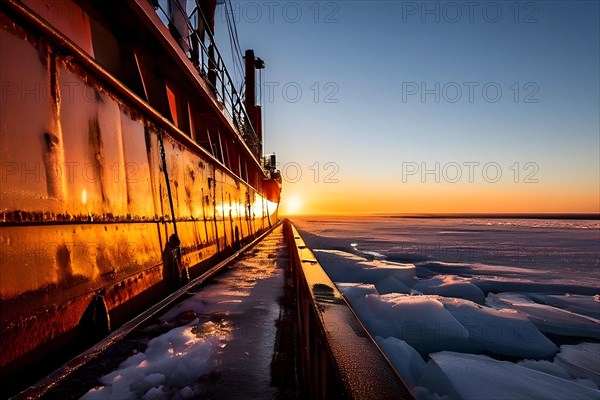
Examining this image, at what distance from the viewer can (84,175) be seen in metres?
2.67

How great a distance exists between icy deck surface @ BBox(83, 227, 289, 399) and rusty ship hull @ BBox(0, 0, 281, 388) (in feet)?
1.82

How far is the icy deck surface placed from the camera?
6.22 ft

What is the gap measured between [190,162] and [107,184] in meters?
2.52

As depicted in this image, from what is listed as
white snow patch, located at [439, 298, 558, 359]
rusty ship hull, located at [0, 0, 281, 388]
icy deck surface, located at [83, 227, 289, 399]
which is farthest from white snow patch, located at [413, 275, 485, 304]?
rusty ship hull, located at [0, 0, 281, 388]

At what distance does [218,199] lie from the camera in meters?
7.49

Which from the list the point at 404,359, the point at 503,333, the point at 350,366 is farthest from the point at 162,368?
the point at 503,333

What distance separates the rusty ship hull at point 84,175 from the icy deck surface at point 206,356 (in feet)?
1.82

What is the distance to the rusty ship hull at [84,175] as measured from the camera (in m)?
2.00

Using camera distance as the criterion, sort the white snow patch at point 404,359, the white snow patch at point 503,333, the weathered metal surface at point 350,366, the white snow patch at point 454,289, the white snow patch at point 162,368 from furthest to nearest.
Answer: the white snow patch at point 454,289 → the white snow patch at point 503,333 → the white snow patch at point 404,359 → the white snow patch at point 162,368 → the weathered metal surface at point 350,366

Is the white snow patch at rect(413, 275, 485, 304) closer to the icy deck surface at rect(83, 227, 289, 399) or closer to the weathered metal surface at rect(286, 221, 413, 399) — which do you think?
the icy deck surface at rect(83, 227, 289, 399)

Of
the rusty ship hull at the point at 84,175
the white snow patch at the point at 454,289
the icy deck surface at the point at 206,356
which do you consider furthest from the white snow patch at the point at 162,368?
the white snow patch at the point at 454,289

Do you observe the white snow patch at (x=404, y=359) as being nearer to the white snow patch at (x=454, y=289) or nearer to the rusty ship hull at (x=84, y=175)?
the rusty ship hull at (x=84, y=175)

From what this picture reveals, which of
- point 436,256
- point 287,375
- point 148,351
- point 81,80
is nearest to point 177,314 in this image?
point 148,351

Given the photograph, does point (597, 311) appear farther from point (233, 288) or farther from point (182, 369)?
point (182, 369)
